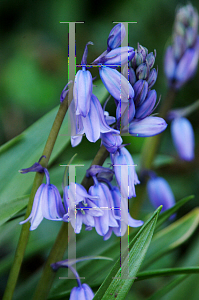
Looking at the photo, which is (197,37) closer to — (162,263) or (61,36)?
(61,36)

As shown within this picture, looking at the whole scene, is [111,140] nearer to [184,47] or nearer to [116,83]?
[116,83]

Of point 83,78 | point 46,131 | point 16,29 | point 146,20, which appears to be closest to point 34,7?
point 16,29

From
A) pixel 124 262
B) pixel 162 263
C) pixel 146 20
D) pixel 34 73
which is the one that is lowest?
pixel 162 263

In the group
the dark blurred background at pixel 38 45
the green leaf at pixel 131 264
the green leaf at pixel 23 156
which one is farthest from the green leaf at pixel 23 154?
the dark blurred background at pixel 38 45

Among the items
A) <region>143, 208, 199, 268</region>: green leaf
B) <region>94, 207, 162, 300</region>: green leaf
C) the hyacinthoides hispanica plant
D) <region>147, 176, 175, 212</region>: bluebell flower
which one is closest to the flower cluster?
the hyacinthoides hispanica plant

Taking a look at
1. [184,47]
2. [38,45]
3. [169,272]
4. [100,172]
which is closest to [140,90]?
[100,172]

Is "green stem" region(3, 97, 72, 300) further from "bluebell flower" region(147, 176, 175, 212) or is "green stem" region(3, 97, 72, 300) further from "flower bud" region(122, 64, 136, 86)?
"bluebell flower" region(147, 176, 175, 212)

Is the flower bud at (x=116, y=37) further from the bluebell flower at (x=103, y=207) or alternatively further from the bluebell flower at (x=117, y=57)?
the bluebell flower at (x=103, y=207)
